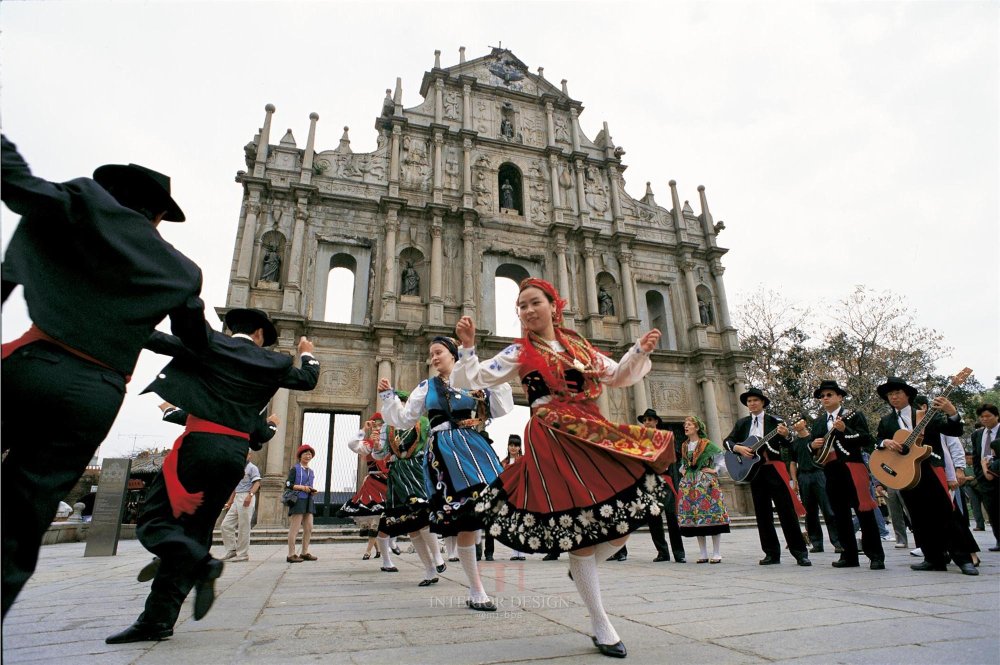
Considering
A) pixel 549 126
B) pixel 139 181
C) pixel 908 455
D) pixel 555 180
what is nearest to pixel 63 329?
pixel 139 181

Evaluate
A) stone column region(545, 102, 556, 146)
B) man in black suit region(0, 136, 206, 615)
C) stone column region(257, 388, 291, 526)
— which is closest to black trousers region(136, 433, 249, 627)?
man in black suit region(0, 136, 206, 615)

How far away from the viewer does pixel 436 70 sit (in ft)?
66.2

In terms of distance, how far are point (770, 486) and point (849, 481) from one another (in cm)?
92

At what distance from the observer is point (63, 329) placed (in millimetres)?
1886

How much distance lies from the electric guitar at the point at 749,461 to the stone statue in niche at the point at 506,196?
14336mm

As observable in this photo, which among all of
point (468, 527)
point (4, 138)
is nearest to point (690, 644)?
point (468, 527)

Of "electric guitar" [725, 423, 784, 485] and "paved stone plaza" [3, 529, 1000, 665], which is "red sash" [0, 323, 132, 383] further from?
"electric guitar" [725, 423, 784, 485]

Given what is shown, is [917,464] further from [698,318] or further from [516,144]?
[516,144]

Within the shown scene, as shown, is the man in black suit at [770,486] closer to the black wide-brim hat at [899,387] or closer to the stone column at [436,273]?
the black wide-brim hat at [899,387]

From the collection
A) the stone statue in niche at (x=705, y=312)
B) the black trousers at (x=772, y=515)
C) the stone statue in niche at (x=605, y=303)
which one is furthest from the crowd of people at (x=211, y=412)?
the stone statue in niche at (x=705, y=312)

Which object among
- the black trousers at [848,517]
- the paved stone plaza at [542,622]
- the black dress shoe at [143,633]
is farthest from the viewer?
the black trousers at [848,517]

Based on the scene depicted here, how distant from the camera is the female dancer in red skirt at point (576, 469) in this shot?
2385 mm

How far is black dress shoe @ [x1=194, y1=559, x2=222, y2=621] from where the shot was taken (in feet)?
7.84

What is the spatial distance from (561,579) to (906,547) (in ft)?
20.3
